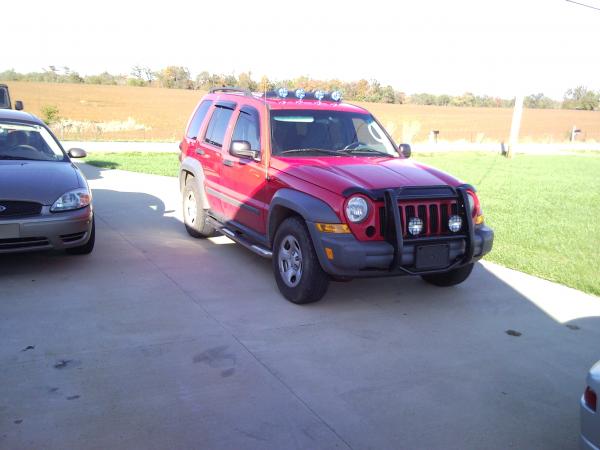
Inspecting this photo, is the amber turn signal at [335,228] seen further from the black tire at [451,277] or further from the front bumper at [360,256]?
the black tire at [451,277]

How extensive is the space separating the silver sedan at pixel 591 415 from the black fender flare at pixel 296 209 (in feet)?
8.77

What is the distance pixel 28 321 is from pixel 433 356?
3.31 meters

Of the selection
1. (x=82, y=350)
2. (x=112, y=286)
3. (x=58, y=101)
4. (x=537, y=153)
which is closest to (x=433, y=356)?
(x=82, y=350)

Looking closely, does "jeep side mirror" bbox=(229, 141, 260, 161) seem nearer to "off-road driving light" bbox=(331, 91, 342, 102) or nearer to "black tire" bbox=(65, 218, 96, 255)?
"off-road driving light" bbox=(331, 91, 342, 102)

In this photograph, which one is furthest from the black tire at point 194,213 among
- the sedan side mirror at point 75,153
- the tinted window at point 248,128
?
the sedan side mirror at point 75,153

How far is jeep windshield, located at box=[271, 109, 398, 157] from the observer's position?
6.29 metres

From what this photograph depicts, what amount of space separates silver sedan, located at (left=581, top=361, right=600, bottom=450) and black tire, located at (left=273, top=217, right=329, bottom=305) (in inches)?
111

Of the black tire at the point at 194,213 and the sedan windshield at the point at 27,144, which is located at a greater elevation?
the sedan windshield at the point at 27,144

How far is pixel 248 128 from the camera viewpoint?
21.9 ft

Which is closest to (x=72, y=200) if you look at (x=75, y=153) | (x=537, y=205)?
(x=75, y=153)

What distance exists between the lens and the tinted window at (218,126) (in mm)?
7266

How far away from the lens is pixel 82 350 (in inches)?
171

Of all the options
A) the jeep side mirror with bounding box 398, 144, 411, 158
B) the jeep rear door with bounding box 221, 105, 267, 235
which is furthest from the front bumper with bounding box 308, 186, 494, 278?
the jeep side mirror with bounding box 398, 144, 411, 158

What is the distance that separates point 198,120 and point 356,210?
3.90m
